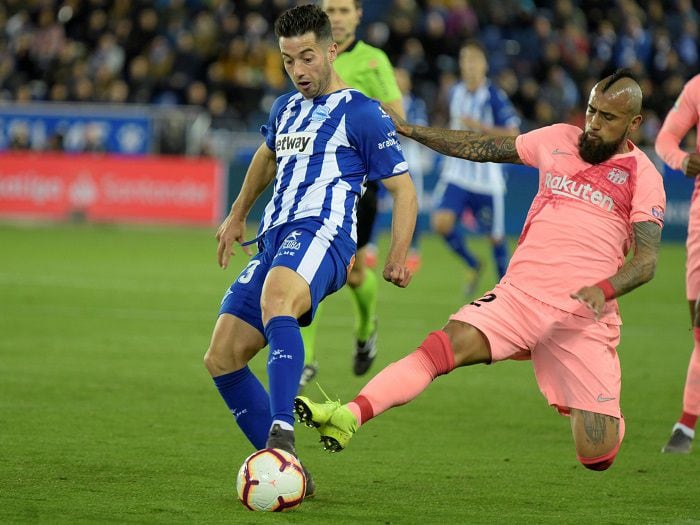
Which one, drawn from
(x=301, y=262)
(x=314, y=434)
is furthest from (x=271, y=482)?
(x=314, y=434)

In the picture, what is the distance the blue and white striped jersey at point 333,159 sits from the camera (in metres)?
5.66

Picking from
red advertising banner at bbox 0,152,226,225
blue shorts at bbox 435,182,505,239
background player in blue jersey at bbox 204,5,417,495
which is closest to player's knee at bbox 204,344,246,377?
background player in blue jersey at bbox 204,5,417,495

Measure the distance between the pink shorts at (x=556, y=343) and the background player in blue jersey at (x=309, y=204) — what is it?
44cm

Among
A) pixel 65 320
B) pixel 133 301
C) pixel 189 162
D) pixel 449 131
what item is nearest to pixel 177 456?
pixel 449 131

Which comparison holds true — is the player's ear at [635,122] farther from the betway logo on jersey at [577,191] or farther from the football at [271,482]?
the football at [271,482]

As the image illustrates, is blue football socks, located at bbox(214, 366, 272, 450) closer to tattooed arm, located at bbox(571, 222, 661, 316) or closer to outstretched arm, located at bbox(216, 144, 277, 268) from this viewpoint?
outstretched arm, located at bbox(216, 144, 277, 268)

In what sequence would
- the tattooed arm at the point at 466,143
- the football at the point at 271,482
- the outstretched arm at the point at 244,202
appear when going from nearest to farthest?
the football at the point at 271,482 < the tattooed arm at the point at 466,143 < the outstretched arm at the point at 244,202

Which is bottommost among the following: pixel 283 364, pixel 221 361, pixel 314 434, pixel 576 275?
pixel 314 434

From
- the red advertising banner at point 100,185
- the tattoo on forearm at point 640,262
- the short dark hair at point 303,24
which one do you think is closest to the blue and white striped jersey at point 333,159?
the short dark hair at point 303,24

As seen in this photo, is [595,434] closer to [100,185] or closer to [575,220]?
[575,220]

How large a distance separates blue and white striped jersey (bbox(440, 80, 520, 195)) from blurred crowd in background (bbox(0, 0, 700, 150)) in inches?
328

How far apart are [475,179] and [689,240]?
736 cm

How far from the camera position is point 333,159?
5.71 m

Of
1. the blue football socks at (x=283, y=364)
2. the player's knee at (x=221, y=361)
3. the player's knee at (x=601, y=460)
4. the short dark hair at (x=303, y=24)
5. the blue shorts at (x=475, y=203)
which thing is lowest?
the blue shorts at (x=475, y=203)
